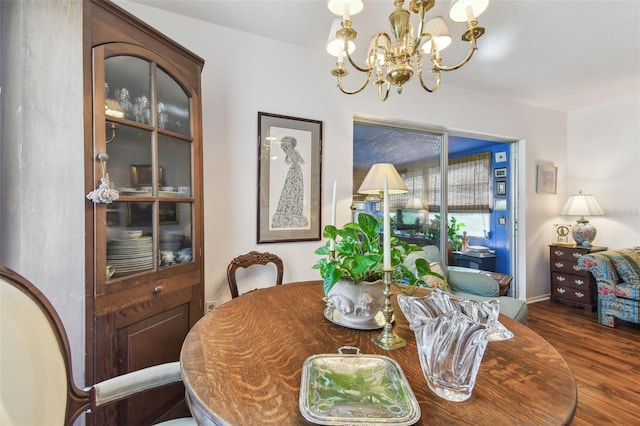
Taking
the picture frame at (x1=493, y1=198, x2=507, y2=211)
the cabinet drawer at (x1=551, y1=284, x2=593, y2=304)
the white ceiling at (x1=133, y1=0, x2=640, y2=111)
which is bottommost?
the cabinet drawer at (x1=551, y1=284, x2=593, y2=304)

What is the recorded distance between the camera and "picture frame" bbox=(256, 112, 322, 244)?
227 centimetres

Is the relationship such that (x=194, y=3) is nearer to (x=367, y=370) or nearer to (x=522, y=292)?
(x=367, y=370)

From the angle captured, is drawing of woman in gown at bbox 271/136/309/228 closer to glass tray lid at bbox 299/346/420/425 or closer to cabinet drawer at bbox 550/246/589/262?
glass tray lid at bbox 299/346/420/425

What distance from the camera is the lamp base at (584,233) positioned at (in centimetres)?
349

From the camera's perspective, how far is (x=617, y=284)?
288cm

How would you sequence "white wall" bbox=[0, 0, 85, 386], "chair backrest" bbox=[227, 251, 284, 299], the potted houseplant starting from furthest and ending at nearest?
"chair backrest" bbox=[227, 251, 284, 299] → "white wall" bbox=[0, 0, 85, 386] → the potted houseplant

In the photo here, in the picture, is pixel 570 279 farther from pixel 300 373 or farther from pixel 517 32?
pixel 300 373

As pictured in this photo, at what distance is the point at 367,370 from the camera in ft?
2.28

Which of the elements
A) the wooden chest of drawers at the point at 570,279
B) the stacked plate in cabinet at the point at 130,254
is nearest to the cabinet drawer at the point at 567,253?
the wooden chest of drawers at the point at 570,279

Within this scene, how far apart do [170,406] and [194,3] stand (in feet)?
7.97

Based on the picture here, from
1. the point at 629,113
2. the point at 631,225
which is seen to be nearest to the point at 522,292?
the point at 631,225

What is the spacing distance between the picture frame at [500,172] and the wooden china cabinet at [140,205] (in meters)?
3.79

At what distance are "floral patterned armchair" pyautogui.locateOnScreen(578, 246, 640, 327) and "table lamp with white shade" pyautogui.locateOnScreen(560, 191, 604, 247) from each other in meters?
0.47

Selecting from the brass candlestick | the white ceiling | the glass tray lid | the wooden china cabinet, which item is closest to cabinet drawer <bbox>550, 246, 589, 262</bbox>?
the white ceiling
